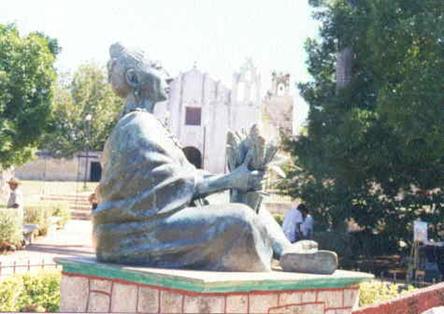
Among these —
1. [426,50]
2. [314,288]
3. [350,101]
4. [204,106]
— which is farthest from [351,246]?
[204,106]

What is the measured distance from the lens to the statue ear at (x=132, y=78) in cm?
539

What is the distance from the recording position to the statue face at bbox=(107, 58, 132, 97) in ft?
17.8

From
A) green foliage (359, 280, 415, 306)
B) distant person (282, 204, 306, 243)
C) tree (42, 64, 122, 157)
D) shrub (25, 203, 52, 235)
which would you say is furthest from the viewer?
tree (42, 64, 122, 157)

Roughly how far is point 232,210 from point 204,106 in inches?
1310

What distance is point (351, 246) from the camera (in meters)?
14.4

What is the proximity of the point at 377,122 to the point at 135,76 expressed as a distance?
937cm

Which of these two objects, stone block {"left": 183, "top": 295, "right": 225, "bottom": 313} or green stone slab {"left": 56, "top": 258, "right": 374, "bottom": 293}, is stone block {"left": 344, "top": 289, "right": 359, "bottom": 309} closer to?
green stone slab {"left": 56, "top": 258, "right": 374, "bottom": 293}

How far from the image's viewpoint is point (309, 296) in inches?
191

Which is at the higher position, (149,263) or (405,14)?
(405,14)

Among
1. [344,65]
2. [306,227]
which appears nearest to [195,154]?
[344,65]

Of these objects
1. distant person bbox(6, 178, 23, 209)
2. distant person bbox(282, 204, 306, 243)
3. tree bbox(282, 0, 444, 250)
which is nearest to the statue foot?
distant person bbox(282, 204, 306, 243)

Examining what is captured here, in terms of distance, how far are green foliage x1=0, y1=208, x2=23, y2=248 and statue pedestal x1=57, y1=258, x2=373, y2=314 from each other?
9.82 metres

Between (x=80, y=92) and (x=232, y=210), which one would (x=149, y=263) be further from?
(x=80, y=92)

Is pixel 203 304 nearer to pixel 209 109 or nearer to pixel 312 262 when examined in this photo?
pixel 312 262
